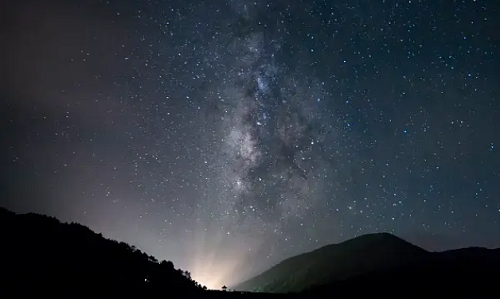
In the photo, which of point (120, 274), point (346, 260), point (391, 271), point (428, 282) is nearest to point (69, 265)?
point (120, 274)

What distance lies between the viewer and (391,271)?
5262cm

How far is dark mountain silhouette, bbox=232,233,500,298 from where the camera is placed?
41750mm

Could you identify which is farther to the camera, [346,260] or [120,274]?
[346,260]

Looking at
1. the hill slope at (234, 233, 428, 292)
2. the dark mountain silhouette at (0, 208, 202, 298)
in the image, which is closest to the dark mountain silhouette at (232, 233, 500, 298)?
the hill slope at (234, 233, 428, 292)

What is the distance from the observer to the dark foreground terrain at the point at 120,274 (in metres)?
24.8

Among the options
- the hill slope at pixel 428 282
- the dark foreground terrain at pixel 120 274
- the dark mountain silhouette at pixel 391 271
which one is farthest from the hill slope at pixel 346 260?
the hill slope at pixel 428 282

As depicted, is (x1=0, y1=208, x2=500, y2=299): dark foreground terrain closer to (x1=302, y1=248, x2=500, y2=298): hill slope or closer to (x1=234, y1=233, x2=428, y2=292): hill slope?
(x1=302, y1=248, x2=500, y2=298): hill slope

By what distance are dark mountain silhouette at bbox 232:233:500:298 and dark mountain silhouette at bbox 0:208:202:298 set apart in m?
17.0

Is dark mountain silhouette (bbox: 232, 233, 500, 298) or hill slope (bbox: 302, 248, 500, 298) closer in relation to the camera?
hill slope (bbox: 302, 248, 500, 298)

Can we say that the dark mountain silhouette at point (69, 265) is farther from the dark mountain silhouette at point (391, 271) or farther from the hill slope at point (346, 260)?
the hill slope at point (346, 260)

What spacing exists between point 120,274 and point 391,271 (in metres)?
41.7

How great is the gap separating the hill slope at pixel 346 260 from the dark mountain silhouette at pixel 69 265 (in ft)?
203

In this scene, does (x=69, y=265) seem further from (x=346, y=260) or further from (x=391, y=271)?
(x=346, y=260)

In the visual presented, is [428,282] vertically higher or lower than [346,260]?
lower
